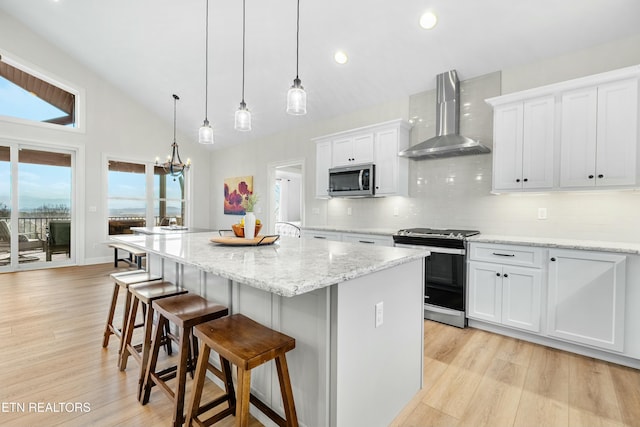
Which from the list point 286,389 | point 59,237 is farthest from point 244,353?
point 59,237

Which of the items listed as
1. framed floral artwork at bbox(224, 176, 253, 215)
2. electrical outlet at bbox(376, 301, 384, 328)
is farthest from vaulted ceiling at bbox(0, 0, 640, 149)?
electrical outlet at bbox(376, 301, 384, 328)

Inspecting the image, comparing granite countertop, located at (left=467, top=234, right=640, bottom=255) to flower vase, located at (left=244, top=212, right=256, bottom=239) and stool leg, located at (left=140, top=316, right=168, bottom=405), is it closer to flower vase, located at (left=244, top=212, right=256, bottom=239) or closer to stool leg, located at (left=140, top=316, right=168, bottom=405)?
flower vase, located at (left=244, top=212, right=256, bottom=239)

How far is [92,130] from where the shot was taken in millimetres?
5957

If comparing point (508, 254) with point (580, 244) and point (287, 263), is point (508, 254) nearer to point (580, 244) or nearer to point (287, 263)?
point (580, 244)

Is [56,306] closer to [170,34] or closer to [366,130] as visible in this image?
[170,34]

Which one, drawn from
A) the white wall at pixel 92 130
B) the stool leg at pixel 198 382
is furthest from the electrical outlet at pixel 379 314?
the white wall at pixel 92 130

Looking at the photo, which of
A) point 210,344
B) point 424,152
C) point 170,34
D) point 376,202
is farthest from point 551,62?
point 170,34

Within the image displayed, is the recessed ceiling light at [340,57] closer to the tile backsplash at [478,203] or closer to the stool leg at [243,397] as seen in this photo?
the tile backsplash at [478,203]

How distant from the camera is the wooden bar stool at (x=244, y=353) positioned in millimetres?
1203

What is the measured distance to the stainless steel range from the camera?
117 inches

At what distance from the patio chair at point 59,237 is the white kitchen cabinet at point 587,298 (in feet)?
24.8

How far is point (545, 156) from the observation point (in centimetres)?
279

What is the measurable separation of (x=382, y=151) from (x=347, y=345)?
304 centimetres

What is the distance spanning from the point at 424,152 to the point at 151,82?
17.1 ft
